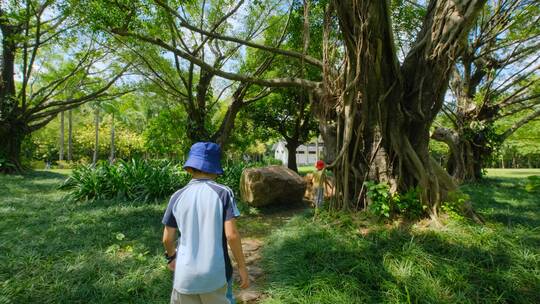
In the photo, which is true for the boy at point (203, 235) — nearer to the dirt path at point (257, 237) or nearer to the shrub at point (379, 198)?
the dirt path at point (257, 237)

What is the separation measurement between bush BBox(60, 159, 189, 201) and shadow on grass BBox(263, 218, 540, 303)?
4.12 meters

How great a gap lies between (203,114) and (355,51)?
271 inches

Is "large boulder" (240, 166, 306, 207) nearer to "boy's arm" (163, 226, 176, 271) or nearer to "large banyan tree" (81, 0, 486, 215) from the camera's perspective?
"large banyan tree" (81, 0, 486, 215)

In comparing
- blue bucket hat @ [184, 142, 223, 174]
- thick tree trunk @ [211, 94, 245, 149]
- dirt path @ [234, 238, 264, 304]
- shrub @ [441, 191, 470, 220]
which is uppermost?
thick tree trunk @ [211, 94, 245, 149]

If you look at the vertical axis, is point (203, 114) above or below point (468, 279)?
above

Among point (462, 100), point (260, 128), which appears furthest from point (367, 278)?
point (260, 128)

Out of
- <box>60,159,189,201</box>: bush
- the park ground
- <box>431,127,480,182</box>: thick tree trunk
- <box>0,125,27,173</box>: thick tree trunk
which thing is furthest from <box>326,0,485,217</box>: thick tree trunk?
<box>0,125,27,173</box>: thick tree trunk

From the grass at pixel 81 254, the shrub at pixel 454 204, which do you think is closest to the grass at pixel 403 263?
the shrub at pixel 454 204

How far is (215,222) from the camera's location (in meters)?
1.77

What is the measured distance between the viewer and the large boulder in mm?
6293

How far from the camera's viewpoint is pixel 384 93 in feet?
14.0

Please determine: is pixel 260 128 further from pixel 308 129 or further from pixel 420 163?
pixel 420 163

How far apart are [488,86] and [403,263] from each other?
362 inches

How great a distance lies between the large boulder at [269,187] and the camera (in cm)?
629
